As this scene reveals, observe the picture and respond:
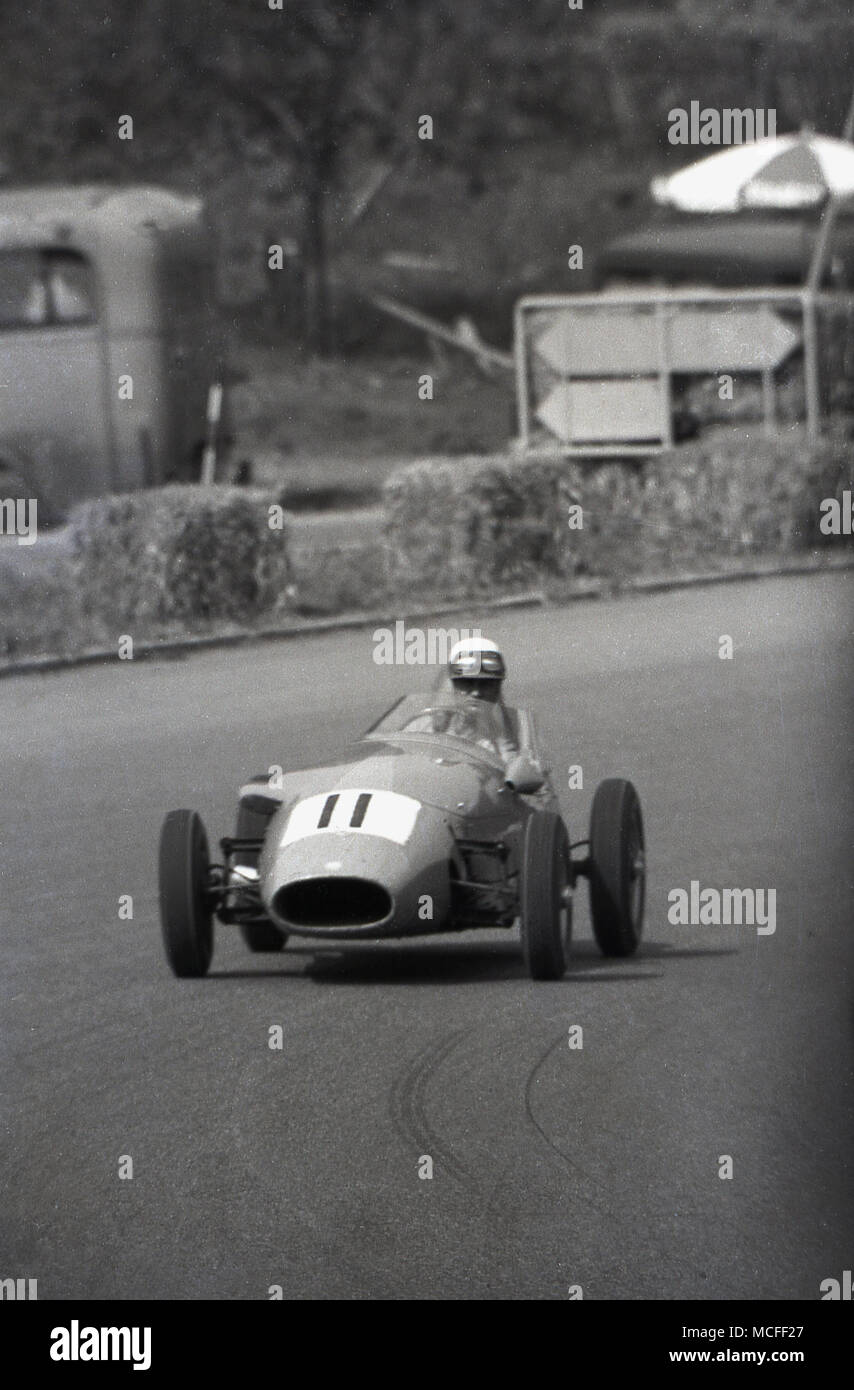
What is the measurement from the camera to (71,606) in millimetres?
4777

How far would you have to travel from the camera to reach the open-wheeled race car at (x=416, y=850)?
469 centimetres

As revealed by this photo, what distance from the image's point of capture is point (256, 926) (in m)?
5.07

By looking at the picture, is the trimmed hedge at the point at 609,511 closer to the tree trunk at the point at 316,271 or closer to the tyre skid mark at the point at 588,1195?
the tree trunk at the point at 316,271

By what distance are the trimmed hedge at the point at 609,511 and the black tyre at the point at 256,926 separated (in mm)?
605

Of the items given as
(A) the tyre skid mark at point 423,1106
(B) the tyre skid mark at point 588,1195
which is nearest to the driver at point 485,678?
(A) the tyre skid mark at point 423,1106

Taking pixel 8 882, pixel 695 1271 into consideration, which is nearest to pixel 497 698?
pixel 8 882

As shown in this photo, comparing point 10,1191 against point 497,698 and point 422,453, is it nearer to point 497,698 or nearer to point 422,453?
point 497,698

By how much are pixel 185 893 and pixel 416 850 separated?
46 cm

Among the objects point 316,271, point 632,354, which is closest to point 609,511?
point 632,354

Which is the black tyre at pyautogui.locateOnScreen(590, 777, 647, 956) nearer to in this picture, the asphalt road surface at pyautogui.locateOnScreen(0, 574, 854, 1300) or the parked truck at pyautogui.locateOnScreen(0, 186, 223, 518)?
the asphalt road surface at pyautogui.locateOnScreen(0, 574, 854, 1300)

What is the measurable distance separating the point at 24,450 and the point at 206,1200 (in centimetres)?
136

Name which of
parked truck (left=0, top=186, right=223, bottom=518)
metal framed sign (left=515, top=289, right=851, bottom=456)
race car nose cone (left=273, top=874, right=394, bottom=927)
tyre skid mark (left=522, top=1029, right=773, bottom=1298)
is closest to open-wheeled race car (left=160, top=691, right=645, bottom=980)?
race car nose cone (left=273, top=874, right=394, bottom=927)

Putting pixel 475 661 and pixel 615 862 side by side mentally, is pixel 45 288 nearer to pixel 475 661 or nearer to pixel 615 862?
pixel 475 661

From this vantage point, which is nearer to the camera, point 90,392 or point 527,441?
point 90,392
